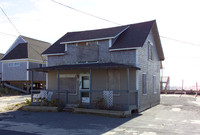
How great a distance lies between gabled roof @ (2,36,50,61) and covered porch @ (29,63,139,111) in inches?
564

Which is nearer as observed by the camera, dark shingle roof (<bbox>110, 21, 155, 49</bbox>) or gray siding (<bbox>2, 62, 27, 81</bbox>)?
dark shingle roof (<bbox>110, 21, 155, 49</bbox>)

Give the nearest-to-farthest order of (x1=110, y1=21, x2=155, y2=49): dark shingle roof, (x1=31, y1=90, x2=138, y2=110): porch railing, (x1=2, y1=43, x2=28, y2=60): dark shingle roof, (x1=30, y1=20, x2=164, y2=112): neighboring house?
1. (x1=31, y1=90, x2=138, y2=110): porch railing
2. (x1=30, y1=20, x2=164, y2=112): neighboring house
3. (x1=110, y1=21, x2=155, y2=49): dark shingle roof
4. (x1=2, y1=43, x2=28, y2=60): dark shingle roof

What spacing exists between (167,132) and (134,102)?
5.91 metres

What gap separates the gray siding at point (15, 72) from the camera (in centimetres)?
2942

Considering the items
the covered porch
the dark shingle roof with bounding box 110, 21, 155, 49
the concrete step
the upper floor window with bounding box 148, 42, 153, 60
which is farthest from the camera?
the upper floor window with bounding box 148, 42, 153, 60

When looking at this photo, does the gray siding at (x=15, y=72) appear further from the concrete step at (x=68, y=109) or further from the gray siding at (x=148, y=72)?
the gray siding at (x=148, y=72)

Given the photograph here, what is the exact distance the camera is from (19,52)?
31234mm

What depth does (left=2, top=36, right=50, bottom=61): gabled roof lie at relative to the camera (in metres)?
30.3

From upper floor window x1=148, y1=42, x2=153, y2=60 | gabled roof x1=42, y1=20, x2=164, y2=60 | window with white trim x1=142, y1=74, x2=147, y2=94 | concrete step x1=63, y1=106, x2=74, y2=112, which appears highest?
gabled roof x1=42, y1=20, x2=164, y2=60

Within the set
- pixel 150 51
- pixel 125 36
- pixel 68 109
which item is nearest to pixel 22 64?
pixel 68 109

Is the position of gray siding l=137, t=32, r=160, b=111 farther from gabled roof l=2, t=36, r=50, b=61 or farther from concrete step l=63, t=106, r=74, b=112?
gabled roof l=2, t=36, r=50, b=61

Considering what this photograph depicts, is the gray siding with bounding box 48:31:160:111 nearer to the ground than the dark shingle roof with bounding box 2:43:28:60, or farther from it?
nearer to the ground

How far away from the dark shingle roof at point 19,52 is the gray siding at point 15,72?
104cm

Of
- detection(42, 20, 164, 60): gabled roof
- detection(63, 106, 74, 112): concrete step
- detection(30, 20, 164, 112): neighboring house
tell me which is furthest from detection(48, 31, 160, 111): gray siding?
detection(63, 106, 74, 112): concrete step
